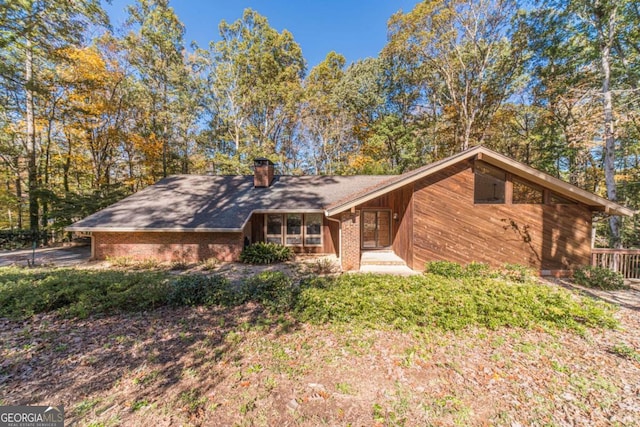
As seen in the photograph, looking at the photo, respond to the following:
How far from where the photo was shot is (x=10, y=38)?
7867 mm

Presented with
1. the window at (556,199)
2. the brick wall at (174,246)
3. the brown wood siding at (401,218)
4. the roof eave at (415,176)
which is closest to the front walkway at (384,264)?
the brown wood siding at (401,218)

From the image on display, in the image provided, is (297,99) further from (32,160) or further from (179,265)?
(32,160)

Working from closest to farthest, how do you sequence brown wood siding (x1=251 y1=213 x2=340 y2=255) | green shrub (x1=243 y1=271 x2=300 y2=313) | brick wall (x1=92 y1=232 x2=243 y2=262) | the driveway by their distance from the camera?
green shrub (x1=243 y1=271 x2=300 y2=313) < the driveway < brick wall (x1=92 y1=232 x2=243 y2=262) < brown wood siding (x1=251 y1=213 x2=340 y2=255)

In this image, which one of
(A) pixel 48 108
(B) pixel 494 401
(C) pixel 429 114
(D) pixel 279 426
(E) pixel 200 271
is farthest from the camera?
(C) pixel 429 114

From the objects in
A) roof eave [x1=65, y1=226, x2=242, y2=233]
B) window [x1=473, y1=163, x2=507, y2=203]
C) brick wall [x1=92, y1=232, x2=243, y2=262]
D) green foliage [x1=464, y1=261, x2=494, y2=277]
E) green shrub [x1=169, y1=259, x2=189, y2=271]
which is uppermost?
window [x1=473, y1=163, x2=507, y2=203]

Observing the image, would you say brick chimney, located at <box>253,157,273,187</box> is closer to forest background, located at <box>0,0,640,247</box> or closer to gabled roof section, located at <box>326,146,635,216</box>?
gabled roof section, located at <box>326,146,635,216</box>

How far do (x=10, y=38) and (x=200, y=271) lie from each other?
390 inches

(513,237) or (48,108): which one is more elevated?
(48,108)

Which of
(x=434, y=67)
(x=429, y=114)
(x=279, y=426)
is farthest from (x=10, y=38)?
(x=429, y=114)

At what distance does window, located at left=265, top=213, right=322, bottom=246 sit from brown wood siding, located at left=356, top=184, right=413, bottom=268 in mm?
2584

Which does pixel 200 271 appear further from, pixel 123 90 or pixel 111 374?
pixel 123 90

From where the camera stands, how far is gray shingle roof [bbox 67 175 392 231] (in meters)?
10.1

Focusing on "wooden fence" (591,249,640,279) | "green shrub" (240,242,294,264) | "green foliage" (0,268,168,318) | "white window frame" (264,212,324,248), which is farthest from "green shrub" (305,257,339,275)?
"wooden fence" (591,249,640,279)

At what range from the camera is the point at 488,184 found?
848 cm
